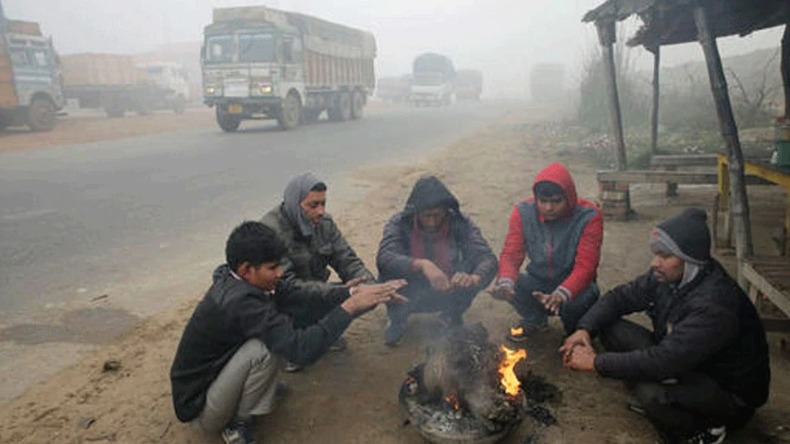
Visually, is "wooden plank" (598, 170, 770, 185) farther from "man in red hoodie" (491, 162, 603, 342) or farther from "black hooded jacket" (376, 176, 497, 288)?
"black hooded jacket" (376, 176, 497, 288)

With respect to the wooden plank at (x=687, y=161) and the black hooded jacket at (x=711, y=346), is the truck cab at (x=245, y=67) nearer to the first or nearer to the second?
the wooden plank at (x=687, y=161)

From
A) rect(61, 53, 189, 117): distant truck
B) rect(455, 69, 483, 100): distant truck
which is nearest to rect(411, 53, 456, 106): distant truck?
rect(455, 69, 483, 100): distant truck

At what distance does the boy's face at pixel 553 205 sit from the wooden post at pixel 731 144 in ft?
5.27

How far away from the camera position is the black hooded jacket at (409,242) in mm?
3930

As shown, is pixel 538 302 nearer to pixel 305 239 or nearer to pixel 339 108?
pixel 305 239

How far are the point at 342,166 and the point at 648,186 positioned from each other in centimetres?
602

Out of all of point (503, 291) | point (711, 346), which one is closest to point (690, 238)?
point (711, 346)

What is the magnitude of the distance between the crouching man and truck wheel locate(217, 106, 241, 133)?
1675cm

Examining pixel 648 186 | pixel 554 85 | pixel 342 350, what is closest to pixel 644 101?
pixel 648 186

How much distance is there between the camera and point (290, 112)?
63.1 feet

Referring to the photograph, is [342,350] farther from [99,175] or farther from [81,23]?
[81,23]

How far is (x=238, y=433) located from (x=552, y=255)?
2.40 metres

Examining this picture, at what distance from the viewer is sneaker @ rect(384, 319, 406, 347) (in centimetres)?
409

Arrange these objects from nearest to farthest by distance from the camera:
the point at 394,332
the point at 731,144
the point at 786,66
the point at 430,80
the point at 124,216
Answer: the point at 394,332 < the point at 731,144 < the point at 124,216 < the point at 786,66 < the point at 430,80
